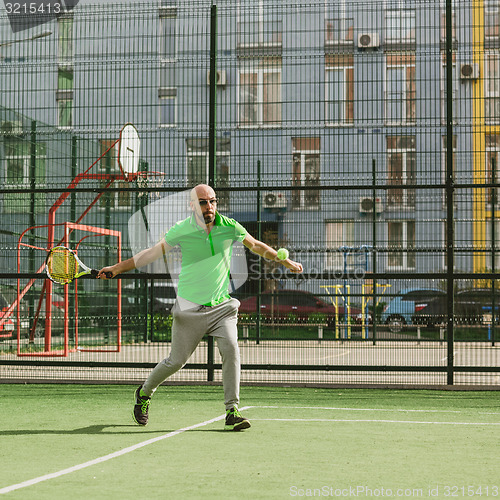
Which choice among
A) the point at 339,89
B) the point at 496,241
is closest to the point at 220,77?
the point at 339,89

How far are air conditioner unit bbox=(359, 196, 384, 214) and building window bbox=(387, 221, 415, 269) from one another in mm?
639

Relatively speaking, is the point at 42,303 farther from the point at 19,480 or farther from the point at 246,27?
the point at 19,480

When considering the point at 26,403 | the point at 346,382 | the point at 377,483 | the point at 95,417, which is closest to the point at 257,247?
the point at 95,417

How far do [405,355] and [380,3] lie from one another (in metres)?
7.04

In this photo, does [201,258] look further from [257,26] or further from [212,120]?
[257,26]

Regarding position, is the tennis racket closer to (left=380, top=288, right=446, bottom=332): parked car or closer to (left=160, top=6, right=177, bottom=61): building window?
(left=160, top=6, right=177, bottom=61): building window

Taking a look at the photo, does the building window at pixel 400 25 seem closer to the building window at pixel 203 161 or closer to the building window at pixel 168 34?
the building window at pixel 203 161

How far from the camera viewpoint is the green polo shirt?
23.4 feet

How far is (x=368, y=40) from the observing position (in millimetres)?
11148

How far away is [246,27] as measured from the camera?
11336 millimetres

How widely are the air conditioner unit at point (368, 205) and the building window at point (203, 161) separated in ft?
6.49

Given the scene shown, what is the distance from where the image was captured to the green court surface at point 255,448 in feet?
15.7

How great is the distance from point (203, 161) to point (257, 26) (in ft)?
6.22

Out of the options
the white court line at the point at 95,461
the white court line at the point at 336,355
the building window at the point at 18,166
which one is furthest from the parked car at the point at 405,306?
the white court line at the point at 95,461
